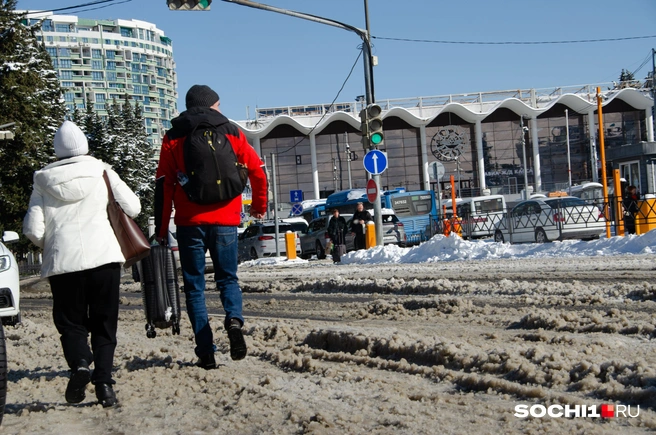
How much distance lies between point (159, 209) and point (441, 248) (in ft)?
51.6

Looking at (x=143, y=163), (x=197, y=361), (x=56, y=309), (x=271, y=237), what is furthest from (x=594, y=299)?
(x=143, y=163)

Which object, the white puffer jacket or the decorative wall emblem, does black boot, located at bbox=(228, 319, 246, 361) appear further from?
the decorative wall emblem

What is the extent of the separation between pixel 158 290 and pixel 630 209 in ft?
61.0

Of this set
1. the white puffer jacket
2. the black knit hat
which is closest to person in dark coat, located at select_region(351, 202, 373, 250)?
the black knit hat

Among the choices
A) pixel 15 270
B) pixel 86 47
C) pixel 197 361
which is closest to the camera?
pixel 197 361

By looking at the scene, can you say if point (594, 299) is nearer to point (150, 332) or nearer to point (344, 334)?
point (344, 334)

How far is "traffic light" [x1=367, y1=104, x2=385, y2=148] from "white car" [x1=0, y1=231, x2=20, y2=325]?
13.5 m

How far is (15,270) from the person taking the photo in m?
7.32

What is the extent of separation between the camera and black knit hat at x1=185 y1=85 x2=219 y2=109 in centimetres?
545

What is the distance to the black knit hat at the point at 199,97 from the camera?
17.9 ft

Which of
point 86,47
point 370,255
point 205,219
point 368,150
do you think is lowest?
point 370,255

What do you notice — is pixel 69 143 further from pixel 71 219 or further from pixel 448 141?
pixel 448 141

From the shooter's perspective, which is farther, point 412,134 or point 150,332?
point 412,134

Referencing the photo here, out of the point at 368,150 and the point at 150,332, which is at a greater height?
the point at 368,150
